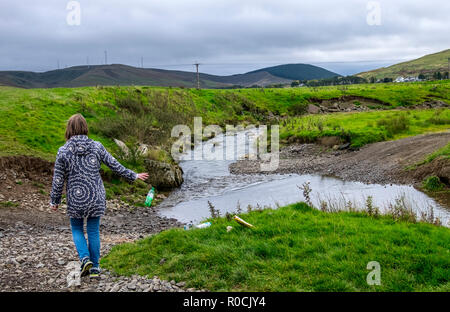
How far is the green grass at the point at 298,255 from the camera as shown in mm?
7113

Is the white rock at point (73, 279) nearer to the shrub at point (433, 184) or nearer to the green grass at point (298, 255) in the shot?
the green grass at point (298, 255)

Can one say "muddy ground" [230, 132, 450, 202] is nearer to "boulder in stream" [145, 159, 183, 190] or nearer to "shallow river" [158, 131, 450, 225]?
"shallow river" [158, 131, 450, 225]

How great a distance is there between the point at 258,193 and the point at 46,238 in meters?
14.1

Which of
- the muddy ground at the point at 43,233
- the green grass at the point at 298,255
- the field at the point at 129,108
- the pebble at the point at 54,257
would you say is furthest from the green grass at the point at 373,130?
the green grass at the point at 298,255

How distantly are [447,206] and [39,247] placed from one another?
17897mm

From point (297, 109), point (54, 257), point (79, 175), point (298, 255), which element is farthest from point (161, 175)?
point (297, 109)

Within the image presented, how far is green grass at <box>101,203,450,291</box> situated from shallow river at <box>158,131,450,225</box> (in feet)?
22.0

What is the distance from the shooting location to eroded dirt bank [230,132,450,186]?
79.6ft

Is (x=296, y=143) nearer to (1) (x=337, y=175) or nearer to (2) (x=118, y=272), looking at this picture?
(1) (x=337, y=175)

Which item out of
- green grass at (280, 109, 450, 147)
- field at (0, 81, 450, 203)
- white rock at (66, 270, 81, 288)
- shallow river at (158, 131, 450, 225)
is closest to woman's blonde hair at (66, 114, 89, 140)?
white rock at (66, 270, 81, 288)

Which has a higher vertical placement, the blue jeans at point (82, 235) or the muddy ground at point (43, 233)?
the blue jeans at point (82, 235)

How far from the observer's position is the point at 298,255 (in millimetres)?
8320

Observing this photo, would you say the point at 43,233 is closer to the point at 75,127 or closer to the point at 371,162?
the point at 75,127

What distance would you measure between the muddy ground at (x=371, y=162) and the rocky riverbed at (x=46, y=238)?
14735 millimetres
